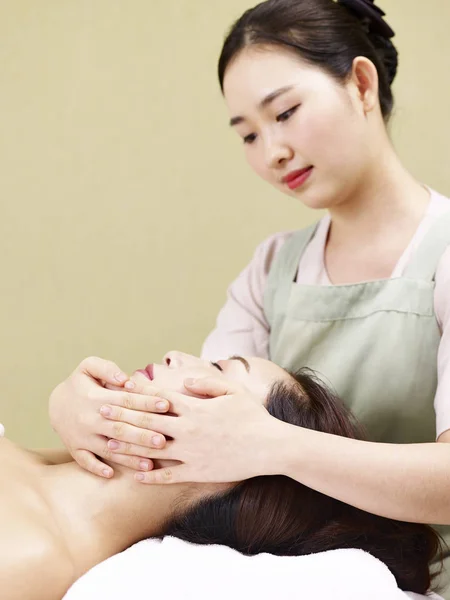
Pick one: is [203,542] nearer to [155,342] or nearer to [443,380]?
[443,380]

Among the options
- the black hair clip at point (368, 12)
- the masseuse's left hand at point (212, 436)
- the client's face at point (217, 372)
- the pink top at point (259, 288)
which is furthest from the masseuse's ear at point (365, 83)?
the masseuse's left hand at point (212, 436)

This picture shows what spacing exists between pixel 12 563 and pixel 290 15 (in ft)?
3.79

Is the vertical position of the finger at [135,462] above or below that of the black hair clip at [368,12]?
below

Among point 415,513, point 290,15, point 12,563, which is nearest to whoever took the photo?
point 12,563

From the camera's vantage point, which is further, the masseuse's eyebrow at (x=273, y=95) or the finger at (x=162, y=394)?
the masseuse's eyebrow at (x=273, y=95)

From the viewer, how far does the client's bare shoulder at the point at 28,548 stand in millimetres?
1077

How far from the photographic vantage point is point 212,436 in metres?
1.19

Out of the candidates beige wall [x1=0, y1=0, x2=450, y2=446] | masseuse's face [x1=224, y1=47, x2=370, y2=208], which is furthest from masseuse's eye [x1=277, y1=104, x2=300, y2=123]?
beige wall [x1=0, y1=0, x2=450, y2=446]

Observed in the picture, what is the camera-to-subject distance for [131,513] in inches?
50.5

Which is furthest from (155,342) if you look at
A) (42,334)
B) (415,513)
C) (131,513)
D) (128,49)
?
(415,513)

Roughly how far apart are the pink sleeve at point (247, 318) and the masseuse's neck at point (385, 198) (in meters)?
0.30

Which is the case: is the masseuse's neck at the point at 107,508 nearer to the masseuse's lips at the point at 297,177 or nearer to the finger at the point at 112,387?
the finger at the point at 112,387

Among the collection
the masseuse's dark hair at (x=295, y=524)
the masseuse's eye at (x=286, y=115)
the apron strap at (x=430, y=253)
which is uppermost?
the masseuse's eye at (x=286, y=115)

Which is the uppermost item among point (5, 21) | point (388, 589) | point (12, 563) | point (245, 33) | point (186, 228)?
point (5, 21)
